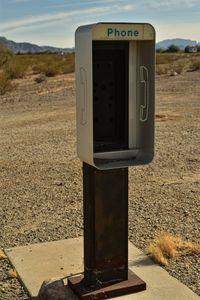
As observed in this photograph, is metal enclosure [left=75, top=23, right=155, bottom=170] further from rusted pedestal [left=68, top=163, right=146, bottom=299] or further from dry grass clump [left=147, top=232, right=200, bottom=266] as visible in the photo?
dry grass clump [left=147, top=232, right=200, bottom=266]

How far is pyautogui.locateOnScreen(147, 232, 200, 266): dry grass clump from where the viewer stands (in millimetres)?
5043

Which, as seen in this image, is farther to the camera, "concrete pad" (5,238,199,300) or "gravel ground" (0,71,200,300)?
"gravel ground" (0,71,200,300)

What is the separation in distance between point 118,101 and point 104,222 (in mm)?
890

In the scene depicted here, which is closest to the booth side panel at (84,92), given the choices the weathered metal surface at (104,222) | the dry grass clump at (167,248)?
the weathered metal surface at (104,222)

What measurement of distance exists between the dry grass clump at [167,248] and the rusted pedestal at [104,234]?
2.91 feet

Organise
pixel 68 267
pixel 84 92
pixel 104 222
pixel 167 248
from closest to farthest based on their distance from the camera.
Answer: pixel 84 92, pixel 104 222, pixel 68 267, pixel 167 248

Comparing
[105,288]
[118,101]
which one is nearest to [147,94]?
[118,101]

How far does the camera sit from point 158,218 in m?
6.45

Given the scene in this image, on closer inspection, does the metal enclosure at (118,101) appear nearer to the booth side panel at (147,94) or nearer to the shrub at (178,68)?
the booth side panel at (147,94)

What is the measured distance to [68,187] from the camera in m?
7.90

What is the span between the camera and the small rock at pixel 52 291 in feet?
13.4

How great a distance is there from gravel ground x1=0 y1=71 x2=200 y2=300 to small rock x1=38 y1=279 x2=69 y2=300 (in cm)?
32

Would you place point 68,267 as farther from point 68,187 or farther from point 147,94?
point 68,187

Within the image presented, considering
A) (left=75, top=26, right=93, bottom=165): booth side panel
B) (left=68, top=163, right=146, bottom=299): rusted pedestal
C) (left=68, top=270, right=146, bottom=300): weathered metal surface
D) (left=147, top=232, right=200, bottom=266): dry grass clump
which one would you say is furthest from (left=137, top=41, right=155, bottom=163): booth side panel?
(left=147, top=232, right=200, bottom=266): dry grass clump
